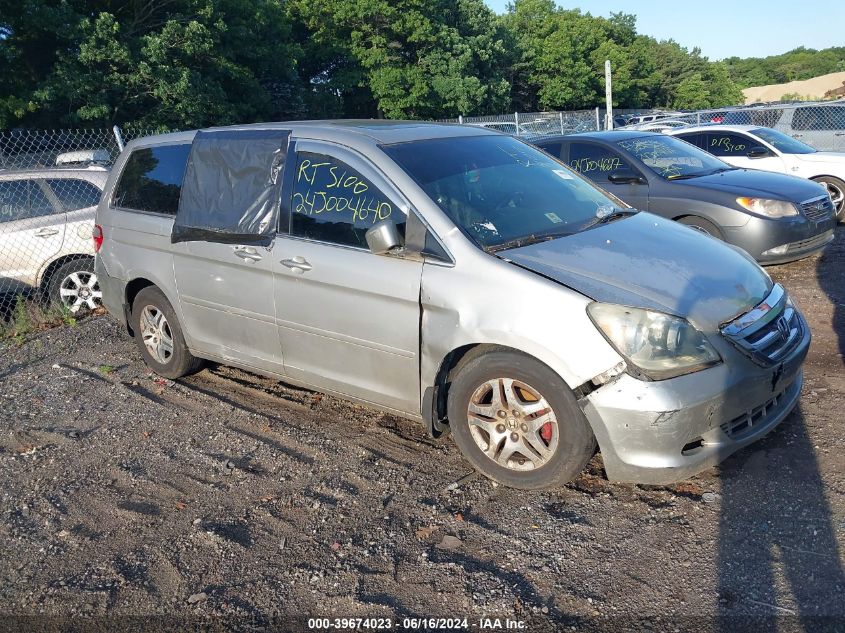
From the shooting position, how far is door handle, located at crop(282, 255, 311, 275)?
14.0ft

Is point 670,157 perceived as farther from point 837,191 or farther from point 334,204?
point 334,204

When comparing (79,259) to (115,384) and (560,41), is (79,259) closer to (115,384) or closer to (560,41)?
(115,384)

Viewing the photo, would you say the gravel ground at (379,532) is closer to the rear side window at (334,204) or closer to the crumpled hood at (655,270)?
the crumpled hood at (655,270)

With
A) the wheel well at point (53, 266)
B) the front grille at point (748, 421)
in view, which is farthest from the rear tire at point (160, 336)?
the front grille at point (748, 421)

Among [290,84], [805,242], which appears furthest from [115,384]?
[290,84]

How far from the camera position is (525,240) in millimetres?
3912

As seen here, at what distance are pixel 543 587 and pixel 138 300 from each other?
13.1 feet

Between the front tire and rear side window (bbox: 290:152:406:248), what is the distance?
3.07 ft

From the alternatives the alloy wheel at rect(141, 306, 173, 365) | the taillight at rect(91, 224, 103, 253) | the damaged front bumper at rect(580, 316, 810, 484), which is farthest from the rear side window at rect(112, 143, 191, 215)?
the damaged front bumper at rect(580, 316, 810, 484)

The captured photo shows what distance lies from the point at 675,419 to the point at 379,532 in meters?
1.49

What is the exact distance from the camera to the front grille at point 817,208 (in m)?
7.56

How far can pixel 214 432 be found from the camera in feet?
15.8

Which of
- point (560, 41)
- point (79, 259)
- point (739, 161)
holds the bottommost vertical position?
point (79, 259)

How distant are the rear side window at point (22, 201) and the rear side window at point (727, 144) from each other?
9.12 m
